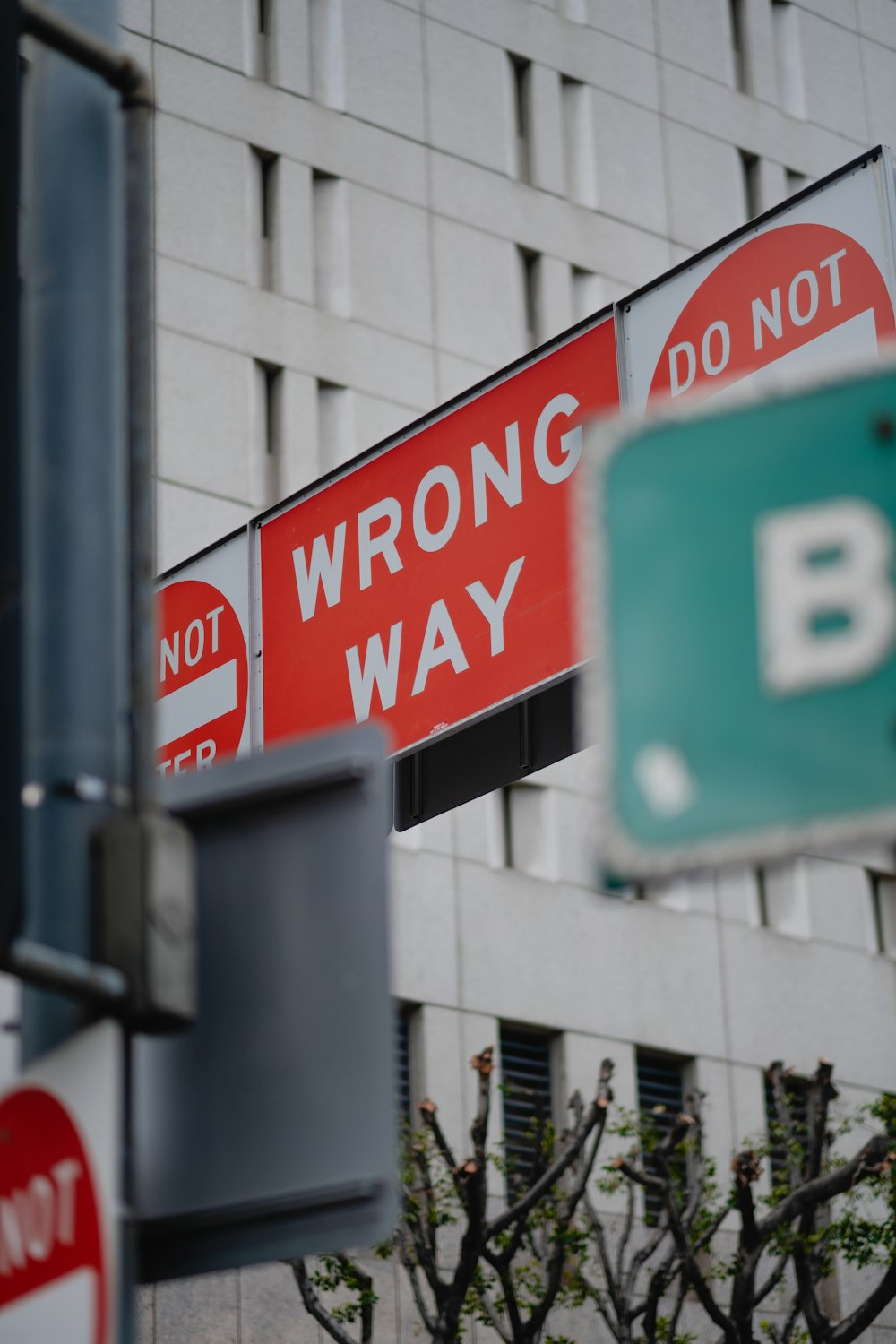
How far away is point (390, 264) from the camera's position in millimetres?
32438

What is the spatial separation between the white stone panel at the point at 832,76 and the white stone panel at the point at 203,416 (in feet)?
41.3

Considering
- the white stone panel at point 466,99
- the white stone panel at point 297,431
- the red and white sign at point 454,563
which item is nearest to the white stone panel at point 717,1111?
the white stone panel at point 297,431

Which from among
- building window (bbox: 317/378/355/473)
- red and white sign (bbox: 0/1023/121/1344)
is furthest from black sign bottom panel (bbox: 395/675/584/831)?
building window (bbox: 317/378/355/473)

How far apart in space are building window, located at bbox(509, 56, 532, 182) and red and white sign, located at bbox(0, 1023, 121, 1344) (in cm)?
3215

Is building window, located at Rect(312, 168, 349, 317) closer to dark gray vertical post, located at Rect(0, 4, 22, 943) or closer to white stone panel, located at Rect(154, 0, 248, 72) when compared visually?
white stone panel, located at Rect(154, 0, 248, 72)

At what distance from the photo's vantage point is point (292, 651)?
10.1 m

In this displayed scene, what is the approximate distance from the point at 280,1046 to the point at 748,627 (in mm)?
1218

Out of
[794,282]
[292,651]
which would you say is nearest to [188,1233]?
[794,282]

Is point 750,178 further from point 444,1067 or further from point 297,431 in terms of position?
point 444,1067

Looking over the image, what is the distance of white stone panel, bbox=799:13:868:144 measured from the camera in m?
38.8

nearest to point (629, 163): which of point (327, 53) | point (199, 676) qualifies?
point (327, 53)

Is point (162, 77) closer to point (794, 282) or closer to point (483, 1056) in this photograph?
point (483, 1056)

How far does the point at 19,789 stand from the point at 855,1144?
3015cm

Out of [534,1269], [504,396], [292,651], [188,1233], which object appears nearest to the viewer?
[188,1233]
